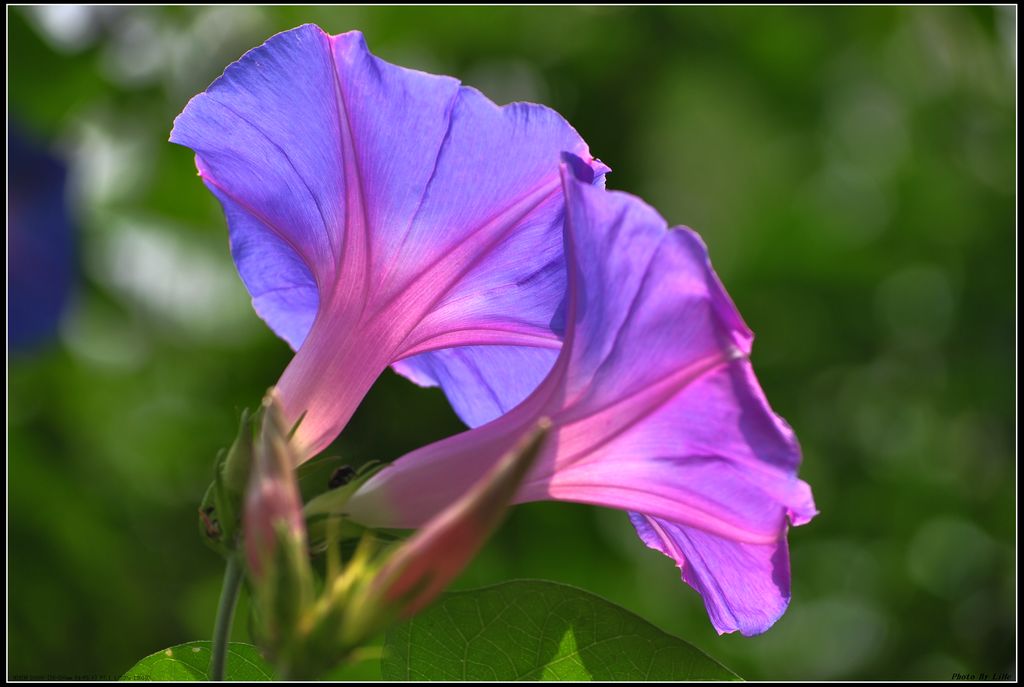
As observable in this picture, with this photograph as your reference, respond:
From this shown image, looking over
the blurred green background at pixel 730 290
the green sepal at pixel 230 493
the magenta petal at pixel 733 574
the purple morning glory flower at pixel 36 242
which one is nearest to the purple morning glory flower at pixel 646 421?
the magenta petal at pixel 733 574

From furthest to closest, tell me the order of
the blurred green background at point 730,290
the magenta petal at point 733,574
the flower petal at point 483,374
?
the blurred green background at point 730,290
the flower petal at point 483,374
the magenta petal at point 733,574

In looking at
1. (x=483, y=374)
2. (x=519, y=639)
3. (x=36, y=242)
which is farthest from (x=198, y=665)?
(x=36, y=242)

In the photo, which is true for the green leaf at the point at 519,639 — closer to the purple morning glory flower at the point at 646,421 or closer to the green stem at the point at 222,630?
the purple morning glory flower at the point at 646,421

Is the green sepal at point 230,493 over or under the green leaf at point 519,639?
over

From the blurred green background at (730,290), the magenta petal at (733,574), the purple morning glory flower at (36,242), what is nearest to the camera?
the magenta petal at (733,574)

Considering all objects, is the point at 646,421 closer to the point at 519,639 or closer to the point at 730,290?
the point at 519,639

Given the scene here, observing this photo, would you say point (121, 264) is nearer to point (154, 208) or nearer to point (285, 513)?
point (154, 208)

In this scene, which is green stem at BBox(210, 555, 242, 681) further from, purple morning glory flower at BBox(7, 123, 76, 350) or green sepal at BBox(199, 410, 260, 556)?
purple morning glory flower at BBox(7, 123, 76, 350)
